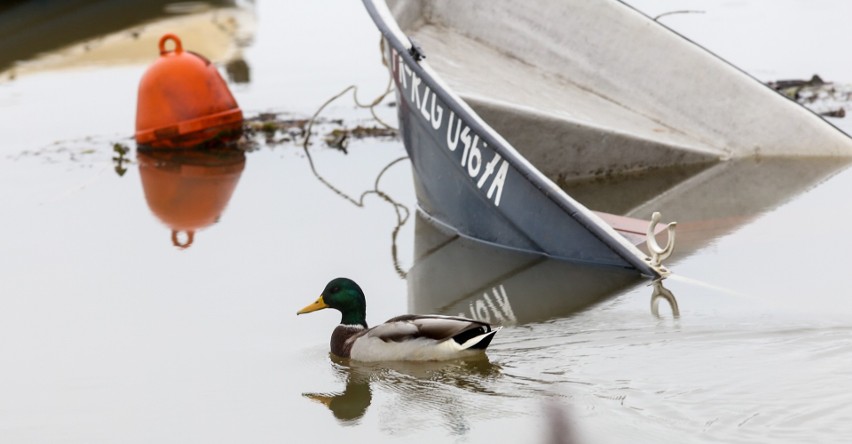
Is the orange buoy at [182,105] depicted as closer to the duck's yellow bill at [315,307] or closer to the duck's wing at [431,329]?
the duck's yellow bill at [315,307]

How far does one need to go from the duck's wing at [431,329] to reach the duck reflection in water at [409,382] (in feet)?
0.45

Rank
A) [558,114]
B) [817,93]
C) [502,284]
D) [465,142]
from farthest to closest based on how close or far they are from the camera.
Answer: [817,93]
[558,114]
[465,142]
[502,284]

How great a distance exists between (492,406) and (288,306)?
6.96ft

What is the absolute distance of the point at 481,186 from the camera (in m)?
8.70

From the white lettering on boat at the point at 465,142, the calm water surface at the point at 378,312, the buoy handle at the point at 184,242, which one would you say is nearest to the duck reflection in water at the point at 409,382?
the calm water surface at the point at 378,312

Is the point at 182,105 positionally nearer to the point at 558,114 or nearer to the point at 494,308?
the point at 558,114

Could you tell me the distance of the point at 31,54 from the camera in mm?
18141

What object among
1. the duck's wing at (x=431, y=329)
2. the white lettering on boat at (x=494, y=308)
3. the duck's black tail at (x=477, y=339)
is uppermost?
the white lettering on boat at (x=494, y=308)

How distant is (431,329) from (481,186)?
78.8 inches

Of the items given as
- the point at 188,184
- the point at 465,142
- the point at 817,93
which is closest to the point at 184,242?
the point at 188,184

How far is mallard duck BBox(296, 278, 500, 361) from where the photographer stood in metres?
6.74

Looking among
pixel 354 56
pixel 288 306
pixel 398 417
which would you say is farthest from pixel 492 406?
pixel 354 56

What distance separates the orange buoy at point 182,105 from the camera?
→ 12.3 meters

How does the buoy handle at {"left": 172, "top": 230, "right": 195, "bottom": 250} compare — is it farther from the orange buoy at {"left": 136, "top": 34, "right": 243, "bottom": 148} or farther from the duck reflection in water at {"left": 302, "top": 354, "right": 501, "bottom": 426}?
the duck reflection in water at {"left": 302, "top": 354, "right": 501, "bottom": 426}
